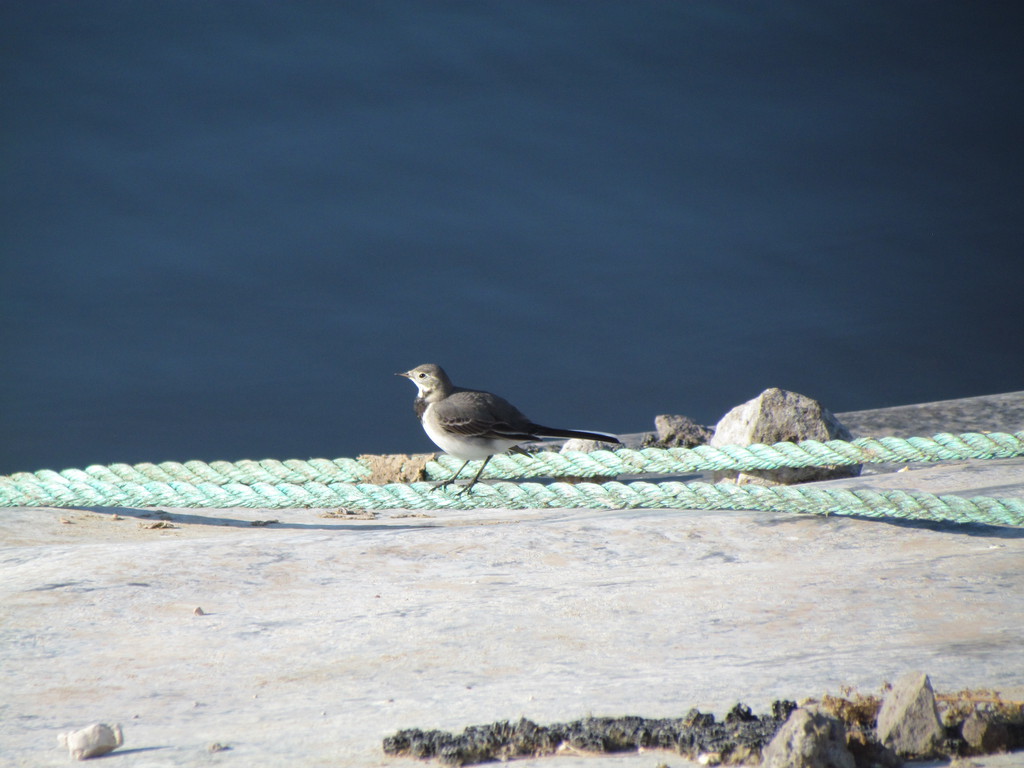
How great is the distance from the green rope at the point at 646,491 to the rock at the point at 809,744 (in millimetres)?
1943

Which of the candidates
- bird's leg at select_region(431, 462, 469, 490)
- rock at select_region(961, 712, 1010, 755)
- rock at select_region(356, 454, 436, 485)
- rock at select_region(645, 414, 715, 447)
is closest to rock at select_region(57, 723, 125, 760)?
rock at select_region(961, 712, 1010, 755)

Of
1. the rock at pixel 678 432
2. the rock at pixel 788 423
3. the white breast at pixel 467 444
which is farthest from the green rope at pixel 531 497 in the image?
the rock at pixel 678 432

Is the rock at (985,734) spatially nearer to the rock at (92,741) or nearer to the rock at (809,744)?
the rock at (809,744)

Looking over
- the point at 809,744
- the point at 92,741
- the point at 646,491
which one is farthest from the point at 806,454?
the point at 92,741

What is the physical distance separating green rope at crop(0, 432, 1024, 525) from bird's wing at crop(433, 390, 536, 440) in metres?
0.19

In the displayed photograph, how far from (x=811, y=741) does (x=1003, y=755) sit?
322 mm

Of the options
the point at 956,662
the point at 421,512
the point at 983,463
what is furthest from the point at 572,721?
the point at 983,463

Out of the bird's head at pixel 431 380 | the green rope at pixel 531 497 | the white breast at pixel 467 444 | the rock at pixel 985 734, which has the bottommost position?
the rock at pixel 985 734

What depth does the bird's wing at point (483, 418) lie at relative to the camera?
3.76m

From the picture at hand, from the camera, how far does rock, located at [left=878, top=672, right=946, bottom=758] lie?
4.60ft

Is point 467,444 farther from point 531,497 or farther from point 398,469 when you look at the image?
point 398,469

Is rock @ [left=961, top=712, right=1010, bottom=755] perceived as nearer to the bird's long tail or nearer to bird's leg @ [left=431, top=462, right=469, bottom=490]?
the bird's long tail

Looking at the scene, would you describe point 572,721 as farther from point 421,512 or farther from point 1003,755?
point 421,512

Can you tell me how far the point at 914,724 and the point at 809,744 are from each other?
210 millimetres
